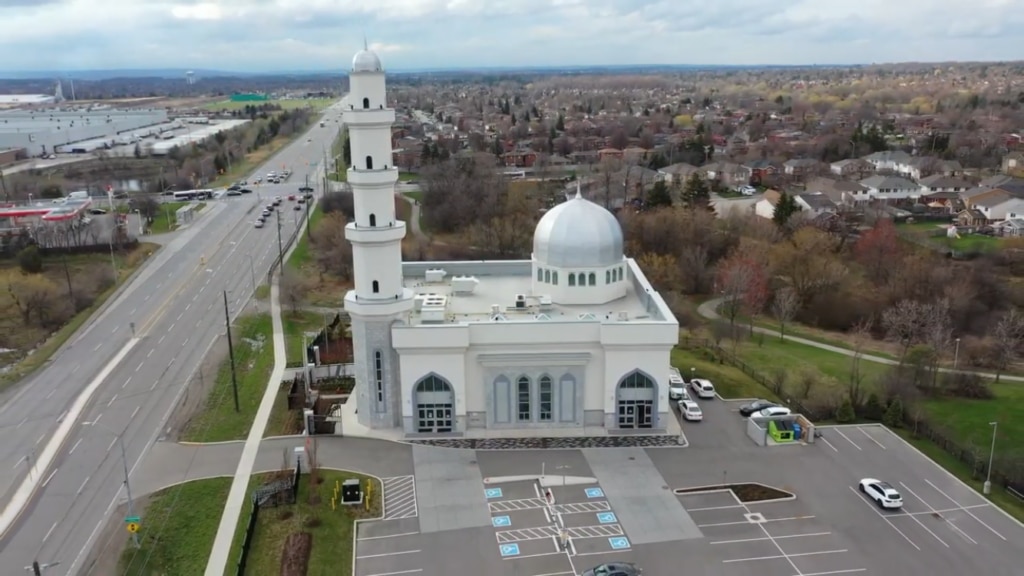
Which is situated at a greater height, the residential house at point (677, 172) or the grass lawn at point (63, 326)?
the residential house at point (677, 172)

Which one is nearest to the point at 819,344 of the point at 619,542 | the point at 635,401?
the point at 635,401

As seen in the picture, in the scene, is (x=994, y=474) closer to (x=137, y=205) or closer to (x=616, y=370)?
(x=616, y=370)

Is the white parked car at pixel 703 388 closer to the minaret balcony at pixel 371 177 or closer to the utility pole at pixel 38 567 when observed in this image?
the minaret balcony at pixel 371 177

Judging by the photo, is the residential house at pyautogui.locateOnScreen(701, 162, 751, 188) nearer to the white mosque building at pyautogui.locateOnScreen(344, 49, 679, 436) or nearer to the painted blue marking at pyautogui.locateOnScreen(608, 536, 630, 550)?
the white mosque building at pyautogui.locateOnScreen(344, 49, 679, 436)

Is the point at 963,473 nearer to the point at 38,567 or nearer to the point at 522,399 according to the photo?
the point at 522,399

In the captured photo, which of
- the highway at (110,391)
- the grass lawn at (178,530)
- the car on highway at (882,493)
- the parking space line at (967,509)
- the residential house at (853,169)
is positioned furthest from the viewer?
the residential house at (853,169)

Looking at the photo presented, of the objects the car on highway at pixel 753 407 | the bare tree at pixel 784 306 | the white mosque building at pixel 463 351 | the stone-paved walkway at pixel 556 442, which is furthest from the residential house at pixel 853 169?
the stone-paved walkway at pixel 556 442

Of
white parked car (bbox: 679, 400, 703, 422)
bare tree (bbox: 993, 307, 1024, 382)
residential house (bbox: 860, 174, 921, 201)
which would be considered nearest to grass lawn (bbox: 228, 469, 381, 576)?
white parked car (bbox: 679, 400, 703, 422)
